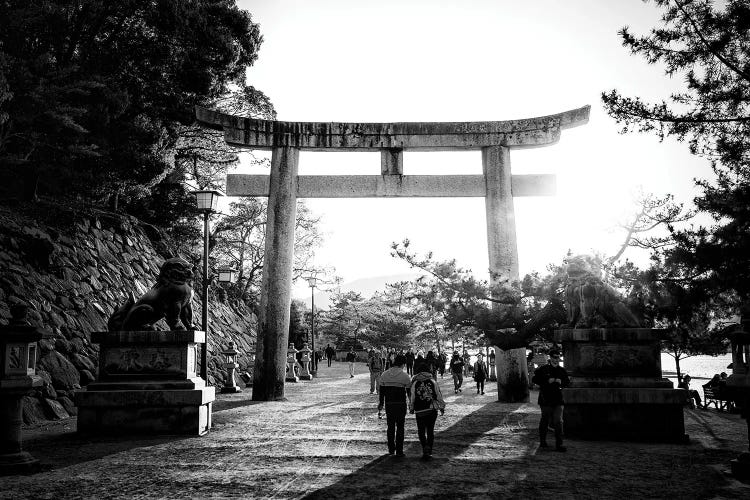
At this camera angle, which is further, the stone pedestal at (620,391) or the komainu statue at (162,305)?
the komainu statue at (162,305)

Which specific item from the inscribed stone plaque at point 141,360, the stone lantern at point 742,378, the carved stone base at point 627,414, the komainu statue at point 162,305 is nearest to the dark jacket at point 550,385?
the carved stone base at point 627,414

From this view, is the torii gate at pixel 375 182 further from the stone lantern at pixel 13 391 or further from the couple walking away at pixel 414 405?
the stone lantern at pixel 13 391

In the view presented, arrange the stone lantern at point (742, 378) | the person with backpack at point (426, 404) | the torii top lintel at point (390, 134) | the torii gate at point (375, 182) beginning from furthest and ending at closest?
the torii top lintel at point (390, 134), the torii gate at point (375, 182), the person with backpack at point (426, 404), the stone lantern at point (742, 378)

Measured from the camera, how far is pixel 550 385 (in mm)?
7773

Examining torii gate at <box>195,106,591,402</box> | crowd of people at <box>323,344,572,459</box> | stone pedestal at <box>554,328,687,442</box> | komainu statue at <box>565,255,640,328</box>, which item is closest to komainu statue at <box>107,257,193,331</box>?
crowd of people at <box>323,344,572,459</box>

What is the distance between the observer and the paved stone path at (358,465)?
5.24 metres

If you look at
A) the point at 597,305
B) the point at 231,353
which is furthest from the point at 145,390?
the point at 231,353

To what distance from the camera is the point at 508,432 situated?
919 centimetres

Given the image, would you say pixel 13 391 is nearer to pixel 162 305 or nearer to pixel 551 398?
pixel 162 305

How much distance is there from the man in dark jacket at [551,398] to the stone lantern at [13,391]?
253 inches

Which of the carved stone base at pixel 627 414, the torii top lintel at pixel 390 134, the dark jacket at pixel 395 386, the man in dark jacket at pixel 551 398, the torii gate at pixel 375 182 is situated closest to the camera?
the dark jacket at pixel 395 386

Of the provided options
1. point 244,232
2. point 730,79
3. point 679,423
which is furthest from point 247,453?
point 244,232

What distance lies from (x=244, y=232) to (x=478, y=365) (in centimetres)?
1691

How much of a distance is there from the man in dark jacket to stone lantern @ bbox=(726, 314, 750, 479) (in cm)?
206
